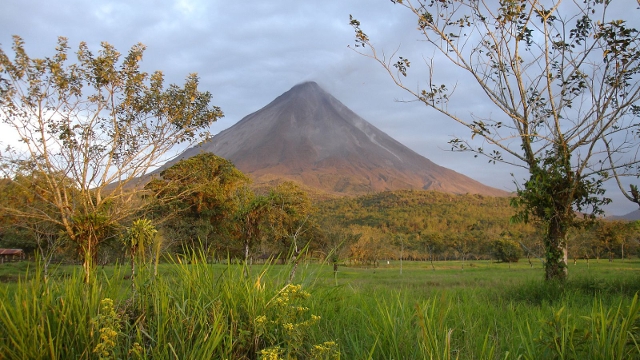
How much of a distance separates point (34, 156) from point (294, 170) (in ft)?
519

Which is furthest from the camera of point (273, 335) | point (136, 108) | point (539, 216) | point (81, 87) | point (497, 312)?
point (136, 108)

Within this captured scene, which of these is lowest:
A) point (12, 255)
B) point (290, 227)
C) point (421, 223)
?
point (12, 255)

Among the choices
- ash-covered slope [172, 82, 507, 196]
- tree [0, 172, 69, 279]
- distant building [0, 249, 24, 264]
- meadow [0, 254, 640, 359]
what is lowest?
distant building [0, 249, 24, 264]

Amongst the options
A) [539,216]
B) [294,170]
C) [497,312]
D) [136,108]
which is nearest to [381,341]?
[497,312]

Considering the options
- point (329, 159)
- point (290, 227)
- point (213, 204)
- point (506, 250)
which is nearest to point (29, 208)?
point (213, 204)

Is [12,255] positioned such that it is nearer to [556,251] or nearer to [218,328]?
[556,251]

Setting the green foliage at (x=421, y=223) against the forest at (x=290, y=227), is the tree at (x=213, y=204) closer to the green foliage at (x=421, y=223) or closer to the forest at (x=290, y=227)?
the forest at (x=290, y=227)

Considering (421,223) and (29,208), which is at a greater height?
(29,208)

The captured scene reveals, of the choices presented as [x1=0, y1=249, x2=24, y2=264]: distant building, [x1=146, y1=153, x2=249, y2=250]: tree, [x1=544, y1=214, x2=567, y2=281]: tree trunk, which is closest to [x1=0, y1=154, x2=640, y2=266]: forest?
[x1=146, y1=153, x2=249, y2=250]: tree

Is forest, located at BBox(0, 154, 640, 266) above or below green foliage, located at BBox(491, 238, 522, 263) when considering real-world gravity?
above

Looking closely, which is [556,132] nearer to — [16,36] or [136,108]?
[136,108]

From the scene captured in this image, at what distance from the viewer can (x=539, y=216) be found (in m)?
9.39

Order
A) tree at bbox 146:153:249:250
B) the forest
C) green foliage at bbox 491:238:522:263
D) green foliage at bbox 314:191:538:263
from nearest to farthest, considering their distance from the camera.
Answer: the forest → tree at bbox 146:153:249:250 → green foliage at bbox 314:191:538:263 → green foliage at bbox 491:238:522:263

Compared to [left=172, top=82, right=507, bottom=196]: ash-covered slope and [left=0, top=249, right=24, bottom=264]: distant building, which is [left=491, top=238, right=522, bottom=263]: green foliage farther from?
[left=172, top=82, right=507, bottom=196]: ash-covered slope
